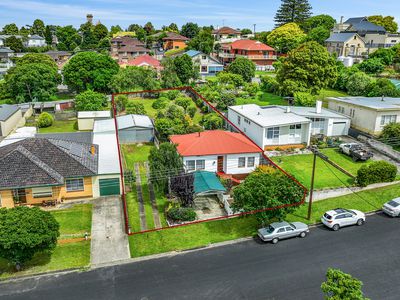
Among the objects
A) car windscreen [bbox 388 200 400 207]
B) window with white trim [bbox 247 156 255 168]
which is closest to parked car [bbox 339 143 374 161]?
car windscreen [bbox 388 200 400 207]

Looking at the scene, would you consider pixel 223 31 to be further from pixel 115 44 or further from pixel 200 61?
pixel 200 61

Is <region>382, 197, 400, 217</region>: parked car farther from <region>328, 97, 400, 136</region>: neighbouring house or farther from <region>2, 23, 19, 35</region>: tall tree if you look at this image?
<region>2, 23, 19, 35</region>: tall tree

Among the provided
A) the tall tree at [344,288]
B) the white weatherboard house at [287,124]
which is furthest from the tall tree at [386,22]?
the tall tree at [344,288]

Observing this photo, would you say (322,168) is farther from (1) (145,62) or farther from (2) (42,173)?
(1) (145,62)

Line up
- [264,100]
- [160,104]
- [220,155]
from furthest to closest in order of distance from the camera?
[264,100] → [160,104] → [220,155]

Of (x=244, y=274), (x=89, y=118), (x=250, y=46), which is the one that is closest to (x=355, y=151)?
(x=244, y=274)

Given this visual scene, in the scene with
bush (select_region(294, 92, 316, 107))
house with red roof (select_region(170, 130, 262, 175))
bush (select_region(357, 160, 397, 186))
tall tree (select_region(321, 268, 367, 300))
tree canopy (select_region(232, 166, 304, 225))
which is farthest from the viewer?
bush (select_region(294, 92, 316, 107))
